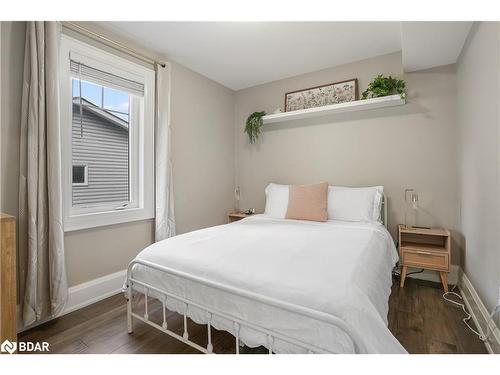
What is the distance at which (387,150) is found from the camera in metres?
2.65

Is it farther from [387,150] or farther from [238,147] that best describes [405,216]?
[238,147]

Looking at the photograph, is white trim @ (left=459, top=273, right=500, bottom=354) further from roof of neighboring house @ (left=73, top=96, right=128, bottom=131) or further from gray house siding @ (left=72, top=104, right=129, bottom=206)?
roof of neighboring house @ (left=73, top=96, right=128, bottom=131)

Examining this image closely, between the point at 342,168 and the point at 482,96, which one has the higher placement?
the point at 482,96

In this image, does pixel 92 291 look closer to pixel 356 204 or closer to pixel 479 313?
pixel 356 204

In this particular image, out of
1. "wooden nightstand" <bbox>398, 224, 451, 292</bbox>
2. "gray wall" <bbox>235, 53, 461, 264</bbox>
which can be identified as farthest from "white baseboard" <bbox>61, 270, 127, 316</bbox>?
"wooden nightstand" <bbox>398, 224, 451, 292</bbox>

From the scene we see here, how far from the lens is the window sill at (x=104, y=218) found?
1.93 metres

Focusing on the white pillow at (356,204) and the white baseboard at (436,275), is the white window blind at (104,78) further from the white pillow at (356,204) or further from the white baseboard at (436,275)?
the white baseboard at (436,275)

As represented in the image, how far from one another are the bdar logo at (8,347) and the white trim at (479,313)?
8.24ft

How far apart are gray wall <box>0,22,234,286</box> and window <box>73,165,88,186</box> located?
0.39 m

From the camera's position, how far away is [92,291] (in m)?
2.03

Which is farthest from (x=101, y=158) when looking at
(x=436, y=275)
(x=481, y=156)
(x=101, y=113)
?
(x=436, y=275)

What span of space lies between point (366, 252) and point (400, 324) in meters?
0.68

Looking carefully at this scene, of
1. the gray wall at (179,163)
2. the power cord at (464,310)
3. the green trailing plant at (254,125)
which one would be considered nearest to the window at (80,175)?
the gray wall at (179,163)

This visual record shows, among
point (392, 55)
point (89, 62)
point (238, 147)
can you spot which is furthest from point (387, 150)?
point (89, 62)
